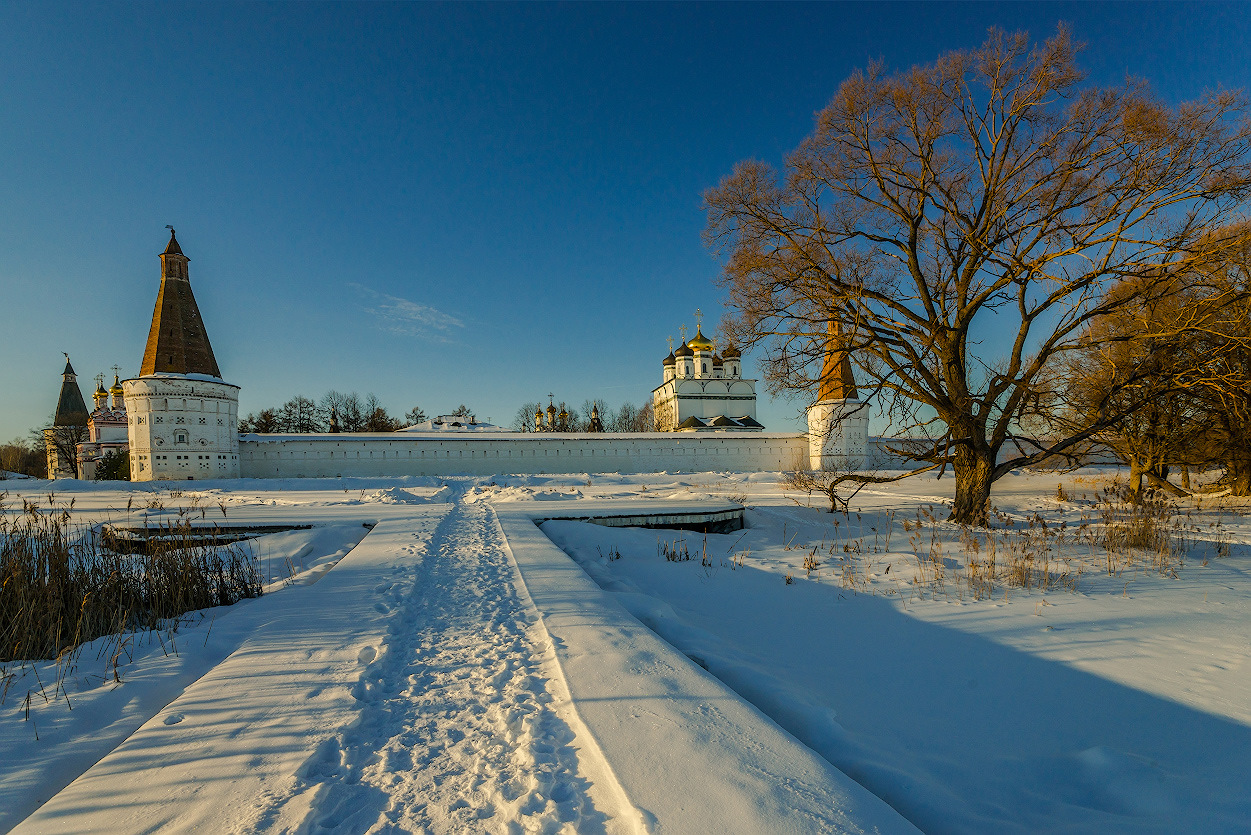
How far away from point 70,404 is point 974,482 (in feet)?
216

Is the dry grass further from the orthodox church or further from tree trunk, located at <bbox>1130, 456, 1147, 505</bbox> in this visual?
the orthodox church

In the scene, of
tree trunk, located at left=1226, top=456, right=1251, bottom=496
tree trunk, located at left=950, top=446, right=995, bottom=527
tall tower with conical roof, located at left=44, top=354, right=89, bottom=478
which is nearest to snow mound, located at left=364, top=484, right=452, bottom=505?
tree trunk, located at left=950, top=446, right=995, bottom=527

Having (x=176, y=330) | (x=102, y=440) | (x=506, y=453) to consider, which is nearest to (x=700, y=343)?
(x=506, y=453)

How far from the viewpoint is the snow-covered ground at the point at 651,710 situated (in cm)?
185

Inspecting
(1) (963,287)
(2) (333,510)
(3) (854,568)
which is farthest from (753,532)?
(2) (333,510)

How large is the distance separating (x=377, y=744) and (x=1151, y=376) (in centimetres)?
1107

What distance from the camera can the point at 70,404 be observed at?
47.9 meters

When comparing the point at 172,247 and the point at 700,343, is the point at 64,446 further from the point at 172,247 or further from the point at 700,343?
the point at 700,343

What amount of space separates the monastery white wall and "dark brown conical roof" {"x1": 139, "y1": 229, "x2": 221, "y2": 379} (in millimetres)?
3891

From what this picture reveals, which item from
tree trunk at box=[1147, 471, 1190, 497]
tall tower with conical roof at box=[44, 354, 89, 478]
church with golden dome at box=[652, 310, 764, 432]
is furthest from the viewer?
church with golden dome at box=[652, 310, 764, 432]

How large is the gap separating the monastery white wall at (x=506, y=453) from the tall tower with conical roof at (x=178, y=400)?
147cm

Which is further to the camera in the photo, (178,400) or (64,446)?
(64,446)

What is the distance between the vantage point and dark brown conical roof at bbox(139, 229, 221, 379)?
24.4 m

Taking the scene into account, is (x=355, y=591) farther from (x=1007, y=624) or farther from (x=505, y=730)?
(x=1007, y=624)
